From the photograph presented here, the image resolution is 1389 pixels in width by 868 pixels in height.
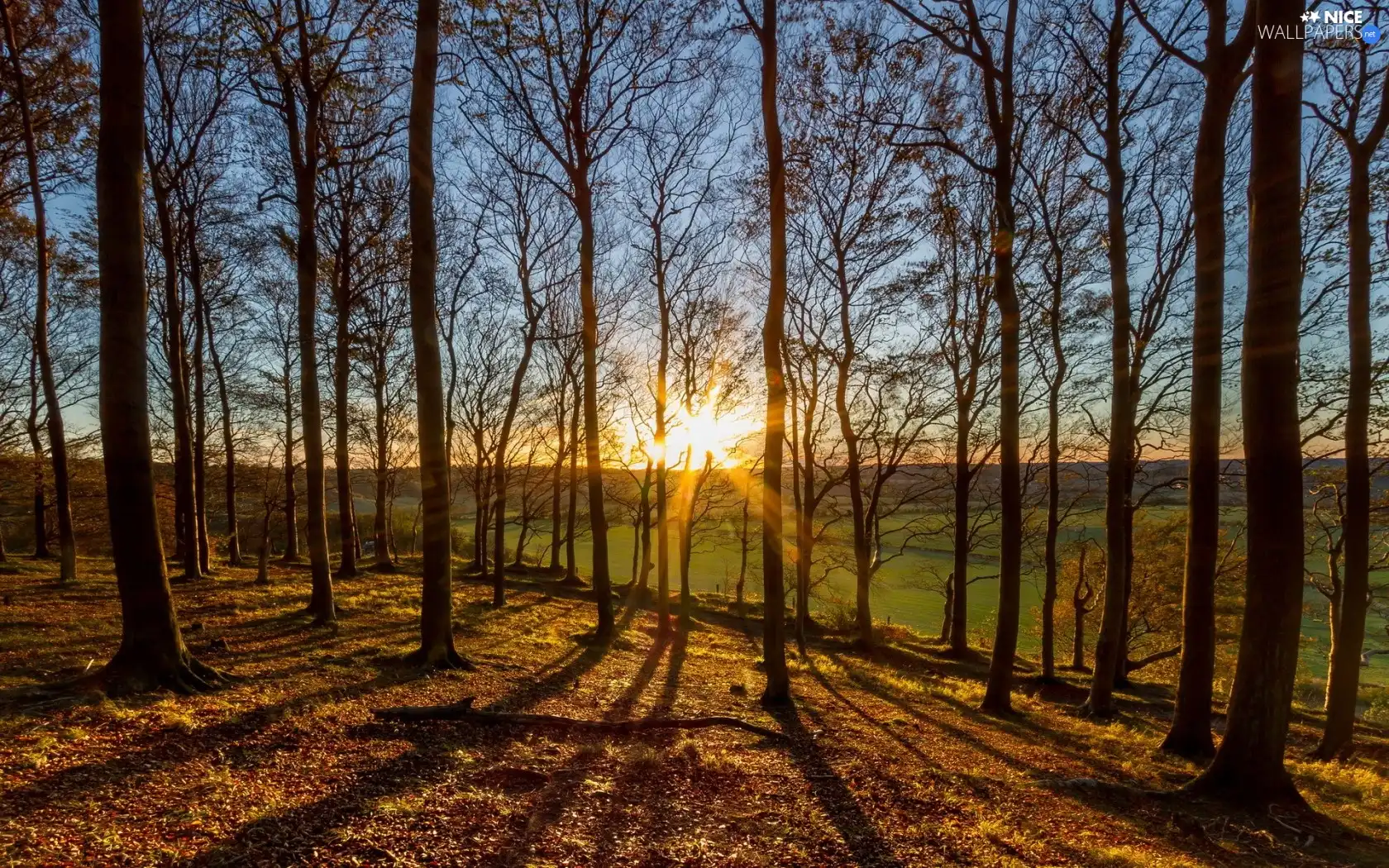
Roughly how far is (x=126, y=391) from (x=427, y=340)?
328cm

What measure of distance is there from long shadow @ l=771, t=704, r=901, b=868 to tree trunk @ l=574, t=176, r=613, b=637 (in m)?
6.54

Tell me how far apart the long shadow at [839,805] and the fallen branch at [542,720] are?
19.4 inches

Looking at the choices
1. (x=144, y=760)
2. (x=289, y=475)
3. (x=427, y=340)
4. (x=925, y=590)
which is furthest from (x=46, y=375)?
(x=925, y=590)

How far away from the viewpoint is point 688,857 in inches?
155

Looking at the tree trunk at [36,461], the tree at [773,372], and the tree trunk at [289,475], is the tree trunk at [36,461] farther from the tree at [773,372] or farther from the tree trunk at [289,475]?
the tree at [773,372]

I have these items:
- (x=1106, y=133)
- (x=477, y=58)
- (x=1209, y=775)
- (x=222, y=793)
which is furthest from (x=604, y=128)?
(x=1209, y=775)

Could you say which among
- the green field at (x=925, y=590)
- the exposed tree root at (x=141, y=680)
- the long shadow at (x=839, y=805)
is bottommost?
the green field at (x=925, y=590)

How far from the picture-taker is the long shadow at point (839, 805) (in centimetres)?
423

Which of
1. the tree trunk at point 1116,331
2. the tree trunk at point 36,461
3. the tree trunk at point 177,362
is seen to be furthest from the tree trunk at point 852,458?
the tree trunk at point 36,461

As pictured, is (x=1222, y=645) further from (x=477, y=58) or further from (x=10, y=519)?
(x=10, y=519)

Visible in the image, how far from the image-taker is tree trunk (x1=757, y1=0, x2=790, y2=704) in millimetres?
8859

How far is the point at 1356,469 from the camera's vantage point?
9.96 m

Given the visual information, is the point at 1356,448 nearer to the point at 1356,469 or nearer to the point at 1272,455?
the point at 1356,469

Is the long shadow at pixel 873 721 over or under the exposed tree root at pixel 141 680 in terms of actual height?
under
